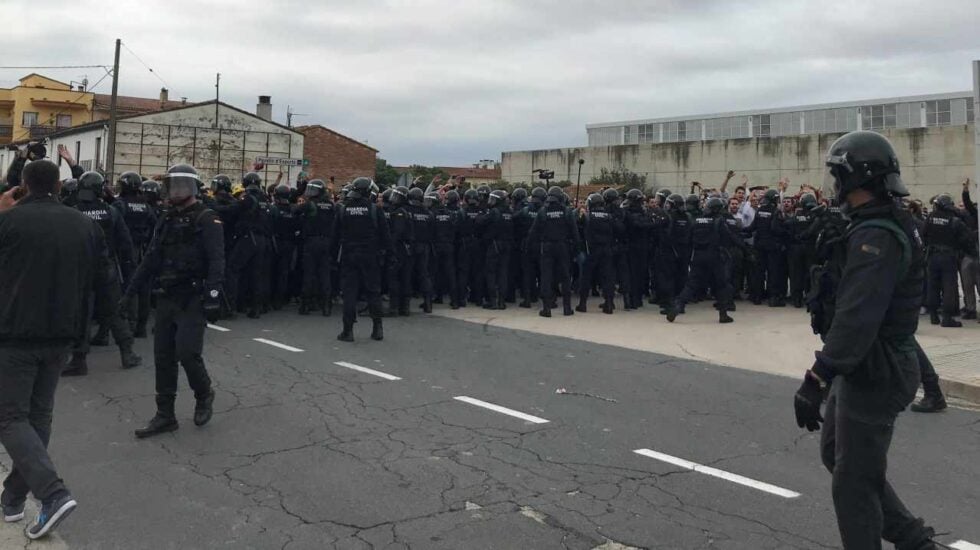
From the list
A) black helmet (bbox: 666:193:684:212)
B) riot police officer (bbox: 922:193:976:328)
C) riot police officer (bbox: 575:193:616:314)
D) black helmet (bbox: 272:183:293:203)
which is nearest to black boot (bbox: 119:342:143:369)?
black helmet (bbox: 272:183:293:203)

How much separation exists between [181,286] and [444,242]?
25.7 ft

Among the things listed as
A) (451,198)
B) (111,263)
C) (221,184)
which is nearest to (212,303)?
(111,263)

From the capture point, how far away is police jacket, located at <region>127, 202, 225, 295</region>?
6055 millimetres

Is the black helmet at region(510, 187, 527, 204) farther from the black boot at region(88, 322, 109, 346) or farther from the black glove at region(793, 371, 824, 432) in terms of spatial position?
the black glove at region(793, 371, 824, 432)

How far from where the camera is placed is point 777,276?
14852mm

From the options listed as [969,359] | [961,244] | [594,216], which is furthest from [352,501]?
[961,244]

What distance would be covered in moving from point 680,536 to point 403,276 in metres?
9.30

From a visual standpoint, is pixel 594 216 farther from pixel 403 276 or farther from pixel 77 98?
pixel 77 98

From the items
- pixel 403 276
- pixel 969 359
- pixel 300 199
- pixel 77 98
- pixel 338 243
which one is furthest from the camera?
pixel 77 98

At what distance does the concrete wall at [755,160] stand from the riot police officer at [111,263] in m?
24.4

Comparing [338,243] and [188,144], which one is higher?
[188,144]

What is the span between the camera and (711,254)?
1244 centimetres

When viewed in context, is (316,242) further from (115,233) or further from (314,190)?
(115,233)

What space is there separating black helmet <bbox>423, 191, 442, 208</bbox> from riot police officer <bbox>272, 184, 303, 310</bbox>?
84.8 inches
